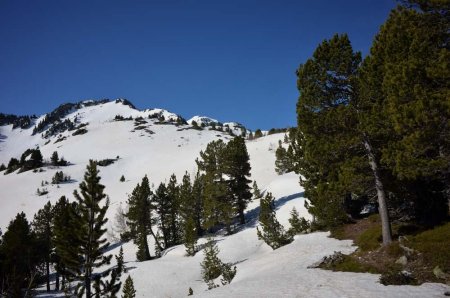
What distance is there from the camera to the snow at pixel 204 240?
583 inches

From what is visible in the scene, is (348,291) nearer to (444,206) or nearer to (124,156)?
(444,206)

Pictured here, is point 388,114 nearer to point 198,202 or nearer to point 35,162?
point 198,202

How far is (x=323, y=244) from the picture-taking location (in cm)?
2512

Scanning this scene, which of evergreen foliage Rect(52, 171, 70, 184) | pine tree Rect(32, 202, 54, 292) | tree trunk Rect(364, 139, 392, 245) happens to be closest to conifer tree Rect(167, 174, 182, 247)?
pine tree Rect(32, 202, 54, 292)

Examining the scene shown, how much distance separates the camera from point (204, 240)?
45062mm

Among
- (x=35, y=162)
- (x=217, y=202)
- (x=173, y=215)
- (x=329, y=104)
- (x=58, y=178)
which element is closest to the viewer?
(x=329, y=104)

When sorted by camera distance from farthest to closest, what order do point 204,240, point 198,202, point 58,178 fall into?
point 58,178 < point 198,202 < point 204,240

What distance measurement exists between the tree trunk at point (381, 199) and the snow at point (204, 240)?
10.4 feet

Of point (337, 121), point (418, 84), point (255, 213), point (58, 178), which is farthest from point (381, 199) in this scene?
point (58, 178)

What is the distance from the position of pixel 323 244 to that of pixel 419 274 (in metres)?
11.8

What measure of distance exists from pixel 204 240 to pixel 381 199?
101 feet

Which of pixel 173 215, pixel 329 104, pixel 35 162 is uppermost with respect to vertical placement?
pixel 35 162

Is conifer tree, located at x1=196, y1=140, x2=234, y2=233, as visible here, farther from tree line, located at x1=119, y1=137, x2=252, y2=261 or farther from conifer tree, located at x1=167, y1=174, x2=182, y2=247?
conifer tree, located at x1=167, y1=174, x2=182, y2=247

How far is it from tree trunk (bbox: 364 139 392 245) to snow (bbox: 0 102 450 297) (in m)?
3.17
